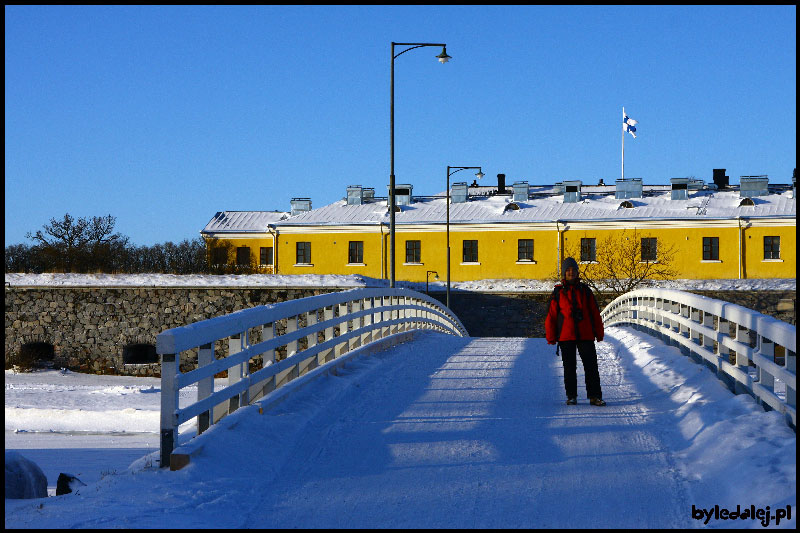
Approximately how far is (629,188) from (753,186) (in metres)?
7.24

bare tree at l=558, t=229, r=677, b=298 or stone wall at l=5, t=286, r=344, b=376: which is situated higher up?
bare tree at l=558, t=229, r=677, b=298

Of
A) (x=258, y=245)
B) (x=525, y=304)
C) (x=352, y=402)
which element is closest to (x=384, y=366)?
(x=352, y=402)

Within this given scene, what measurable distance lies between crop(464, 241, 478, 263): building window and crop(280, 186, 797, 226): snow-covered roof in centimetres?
146

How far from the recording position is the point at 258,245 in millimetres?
59938

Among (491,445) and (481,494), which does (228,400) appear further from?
(481,494)

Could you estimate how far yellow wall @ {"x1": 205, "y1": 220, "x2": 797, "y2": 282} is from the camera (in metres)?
51.9

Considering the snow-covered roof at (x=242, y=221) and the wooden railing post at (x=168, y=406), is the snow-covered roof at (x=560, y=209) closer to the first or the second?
the snow-covered roof at (x=242, y=221)

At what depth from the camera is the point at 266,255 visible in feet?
197

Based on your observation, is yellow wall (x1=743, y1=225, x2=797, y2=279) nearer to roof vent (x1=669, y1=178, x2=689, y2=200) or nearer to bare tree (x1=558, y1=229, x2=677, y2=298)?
bare tree (x1=558, y1=229, x2=677, y2=298)

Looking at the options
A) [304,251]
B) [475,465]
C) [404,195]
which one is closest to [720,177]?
[404,195]

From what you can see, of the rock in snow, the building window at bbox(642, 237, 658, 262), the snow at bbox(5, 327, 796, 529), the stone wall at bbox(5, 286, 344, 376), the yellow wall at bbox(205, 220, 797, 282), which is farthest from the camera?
the building window at bbox(642, 237, 658, 262)

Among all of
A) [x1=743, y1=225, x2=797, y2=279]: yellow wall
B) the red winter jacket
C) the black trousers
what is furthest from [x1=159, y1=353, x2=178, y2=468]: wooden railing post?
[x1=743, y1=225, x2=797, y2=279]: yellow wall

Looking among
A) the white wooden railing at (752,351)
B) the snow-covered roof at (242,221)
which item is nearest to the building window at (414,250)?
the snow-covered roof at (242,221)

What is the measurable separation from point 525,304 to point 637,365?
3086cm
